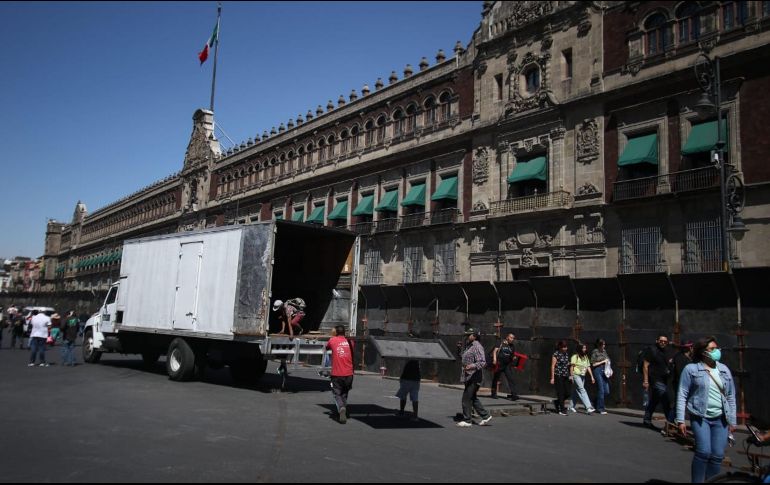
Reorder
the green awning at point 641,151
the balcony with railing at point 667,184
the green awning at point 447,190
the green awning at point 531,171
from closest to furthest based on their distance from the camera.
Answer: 1. the balcony with railing at point 667,184
2. the green awning at point 641,151
3. the green awning at point 531,171
4. the green awning at point 447,190

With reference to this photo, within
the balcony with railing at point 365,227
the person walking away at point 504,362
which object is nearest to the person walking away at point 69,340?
the person walking away at point 504,362

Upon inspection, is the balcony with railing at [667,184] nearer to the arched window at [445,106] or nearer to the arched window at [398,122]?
the arched window at [445,106]

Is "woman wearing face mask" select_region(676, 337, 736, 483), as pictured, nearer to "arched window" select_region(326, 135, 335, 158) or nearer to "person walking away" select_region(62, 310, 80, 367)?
"person walking away" select_region(62, 310, 80, 367)

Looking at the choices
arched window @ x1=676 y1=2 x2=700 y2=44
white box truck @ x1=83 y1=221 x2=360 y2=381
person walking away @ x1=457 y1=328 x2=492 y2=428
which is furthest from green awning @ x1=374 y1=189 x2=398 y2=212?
person walking away @ x1=457 y1=328 x2=492 y2=428

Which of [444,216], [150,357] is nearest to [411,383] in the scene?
[150,357]

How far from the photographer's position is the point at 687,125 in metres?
23.1

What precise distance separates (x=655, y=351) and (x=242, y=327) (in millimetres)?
9407

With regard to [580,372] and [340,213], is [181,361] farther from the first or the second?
[340,213]

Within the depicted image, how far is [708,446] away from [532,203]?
21.0m

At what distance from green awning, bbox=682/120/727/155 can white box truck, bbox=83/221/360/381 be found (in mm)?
13221

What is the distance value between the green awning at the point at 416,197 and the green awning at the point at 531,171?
641cm

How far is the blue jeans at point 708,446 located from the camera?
22.7ft

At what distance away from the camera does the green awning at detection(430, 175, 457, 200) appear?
31.5m

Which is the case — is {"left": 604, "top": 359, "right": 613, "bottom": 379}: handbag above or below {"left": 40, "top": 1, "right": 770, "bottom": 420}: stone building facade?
below
